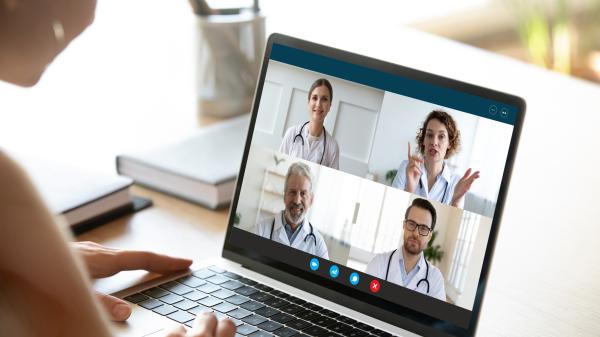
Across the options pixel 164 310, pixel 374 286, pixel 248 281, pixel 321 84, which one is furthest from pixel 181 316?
pixel 321 84

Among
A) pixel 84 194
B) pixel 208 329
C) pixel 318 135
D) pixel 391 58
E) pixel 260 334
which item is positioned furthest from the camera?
pixel 391 58

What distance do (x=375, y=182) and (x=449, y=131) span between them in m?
0.11

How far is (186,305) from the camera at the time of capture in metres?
1.06

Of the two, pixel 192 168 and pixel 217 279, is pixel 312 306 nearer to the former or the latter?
pixel 217 279

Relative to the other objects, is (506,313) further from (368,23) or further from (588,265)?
(368,23)

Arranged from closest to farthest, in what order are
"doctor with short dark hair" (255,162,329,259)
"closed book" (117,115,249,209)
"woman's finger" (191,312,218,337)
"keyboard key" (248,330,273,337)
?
"woman's finger" (191,312,218,337)
"keyboard key" (248,330,273,337)
"doctor with short dark hair" (255,162,329,259)
"closed book" (117,115,249,209)

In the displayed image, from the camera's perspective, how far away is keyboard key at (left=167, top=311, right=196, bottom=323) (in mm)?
1022

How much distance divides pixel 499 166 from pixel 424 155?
9 centimetres

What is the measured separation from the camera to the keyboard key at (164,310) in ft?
3.41

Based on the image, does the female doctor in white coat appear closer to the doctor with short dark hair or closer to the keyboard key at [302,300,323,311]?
the doctor with short dark hair

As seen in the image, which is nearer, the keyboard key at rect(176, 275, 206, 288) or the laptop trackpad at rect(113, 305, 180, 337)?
the laptop trackpad at rect(113, 305, 180, 337)

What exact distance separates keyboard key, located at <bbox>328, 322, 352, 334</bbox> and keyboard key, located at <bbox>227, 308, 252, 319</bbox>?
0.34 feet

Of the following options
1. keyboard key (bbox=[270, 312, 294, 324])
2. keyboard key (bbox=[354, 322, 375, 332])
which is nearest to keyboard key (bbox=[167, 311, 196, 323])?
keyboard key (bbox=[270, 312, 294, 324])

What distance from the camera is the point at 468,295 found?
100cm
